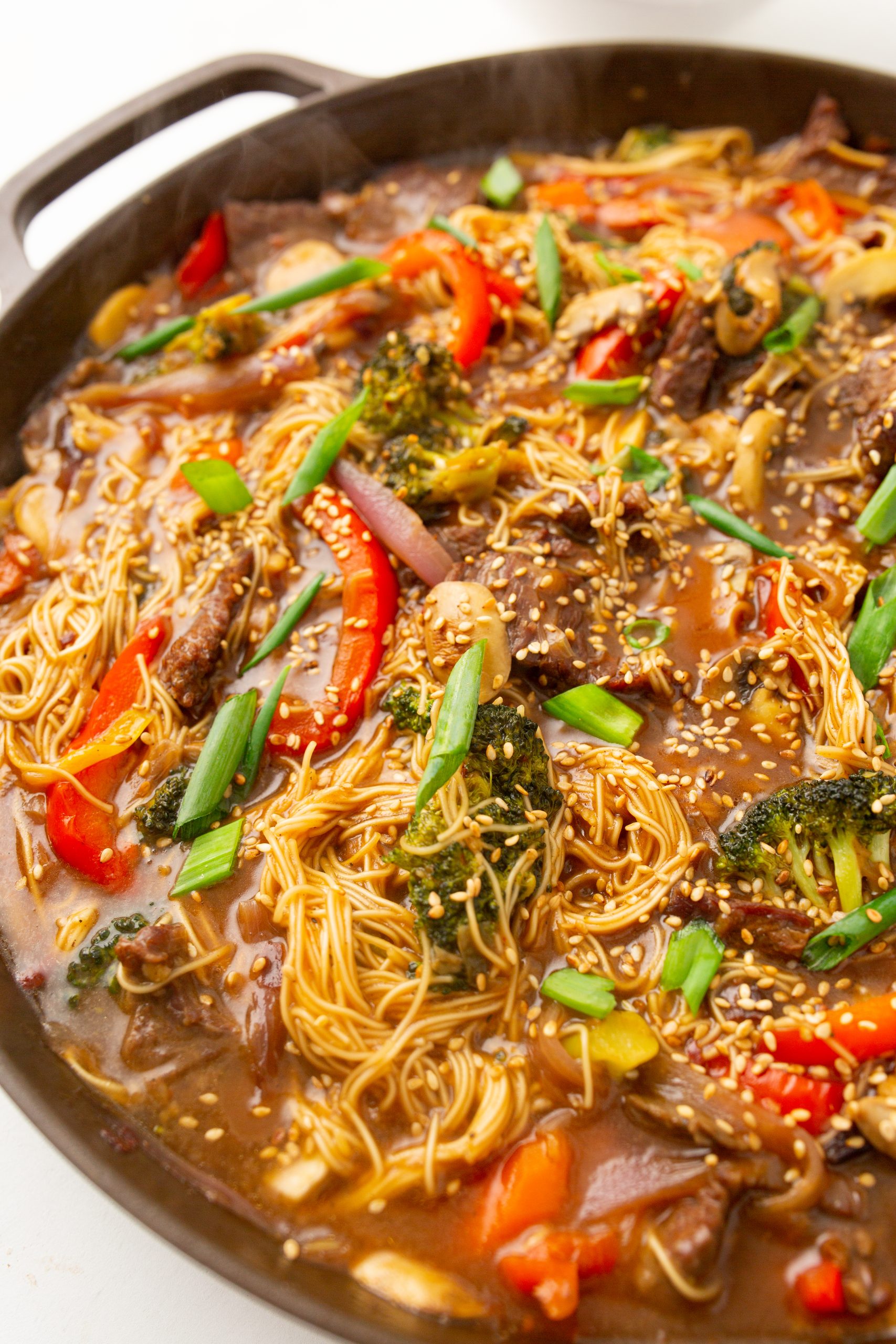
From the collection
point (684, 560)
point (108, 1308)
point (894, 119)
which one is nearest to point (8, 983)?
point (108, 1308)

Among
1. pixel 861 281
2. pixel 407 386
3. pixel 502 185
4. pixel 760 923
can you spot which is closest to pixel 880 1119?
pixel 760 923

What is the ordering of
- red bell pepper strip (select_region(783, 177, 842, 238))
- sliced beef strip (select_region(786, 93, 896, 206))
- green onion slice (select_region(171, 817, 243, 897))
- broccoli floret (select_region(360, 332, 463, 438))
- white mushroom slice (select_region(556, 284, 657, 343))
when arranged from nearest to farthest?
green onion slice (select_region(171, 817, 243, 897))
broccoli floret (select_region(360, 332, 463, 438))
white mushroom slice (select_region(556, 284, 657, 343))
red bell pepper strip (select_region(783, 177, 842, 238))
sliced beef strip (select_region(786, 93, 896, 206))

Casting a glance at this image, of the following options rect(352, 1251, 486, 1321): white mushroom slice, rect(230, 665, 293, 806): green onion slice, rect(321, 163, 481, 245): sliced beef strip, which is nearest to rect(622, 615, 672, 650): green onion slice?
rect(230, 665, 293, 806): green onion slice

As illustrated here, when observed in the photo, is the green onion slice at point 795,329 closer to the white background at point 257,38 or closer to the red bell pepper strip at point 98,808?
the white background at point 257,38

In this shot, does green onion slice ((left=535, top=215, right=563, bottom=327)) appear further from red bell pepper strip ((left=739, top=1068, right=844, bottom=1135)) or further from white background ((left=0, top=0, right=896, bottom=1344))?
red bell pepper strip ((left=739, top=1068, right=844, bottom=1135))

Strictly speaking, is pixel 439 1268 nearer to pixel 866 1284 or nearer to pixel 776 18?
pixel 866 1284

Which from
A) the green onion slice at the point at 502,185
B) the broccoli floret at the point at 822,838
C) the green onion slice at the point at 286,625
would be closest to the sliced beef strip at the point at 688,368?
the green onion slice at the point at 502,185
